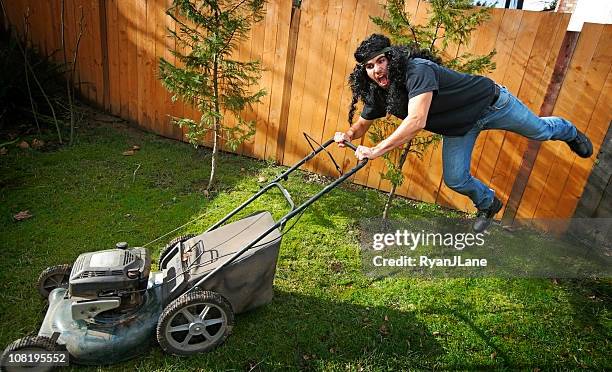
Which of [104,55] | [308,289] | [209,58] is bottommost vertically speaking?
[308,289]

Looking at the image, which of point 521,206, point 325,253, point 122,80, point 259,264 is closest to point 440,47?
point 521,206

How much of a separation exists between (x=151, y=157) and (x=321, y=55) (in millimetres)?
2545

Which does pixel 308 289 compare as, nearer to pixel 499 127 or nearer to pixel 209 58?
pixel 499 127

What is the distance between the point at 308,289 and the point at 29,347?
1.95 m

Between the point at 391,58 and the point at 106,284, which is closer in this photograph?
the point at 106,284

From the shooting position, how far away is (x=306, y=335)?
120 inches

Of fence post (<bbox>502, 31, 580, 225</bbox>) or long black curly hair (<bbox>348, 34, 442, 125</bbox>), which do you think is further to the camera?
fence post (<bbox>502, 31, 580, 225</bbox>)

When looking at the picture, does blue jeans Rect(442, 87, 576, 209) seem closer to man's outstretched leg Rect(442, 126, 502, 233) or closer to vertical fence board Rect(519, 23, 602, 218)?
man's outstretched leg Rect(442, 126, 502, 233)

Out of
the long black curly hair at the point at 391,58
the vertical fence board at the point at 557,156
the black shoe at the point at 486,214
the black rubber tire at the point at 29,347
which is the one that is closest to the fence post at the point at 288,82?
the long black curly hair at the point at 391,58

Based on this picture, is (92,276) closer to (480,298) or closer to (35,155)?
(480,298)

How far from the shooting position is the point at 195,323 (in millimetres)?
2701

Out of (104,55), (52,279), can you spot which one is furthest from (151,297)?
(104,55)

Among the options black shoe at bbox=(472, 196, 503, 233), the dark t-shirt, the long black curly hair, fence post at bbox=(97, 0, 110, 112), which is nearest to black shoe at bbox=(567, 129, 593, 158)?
black shoe at bbox=(472, 196, 503, 233)

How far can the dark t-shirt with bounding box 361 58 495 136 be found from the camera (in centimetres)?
279
